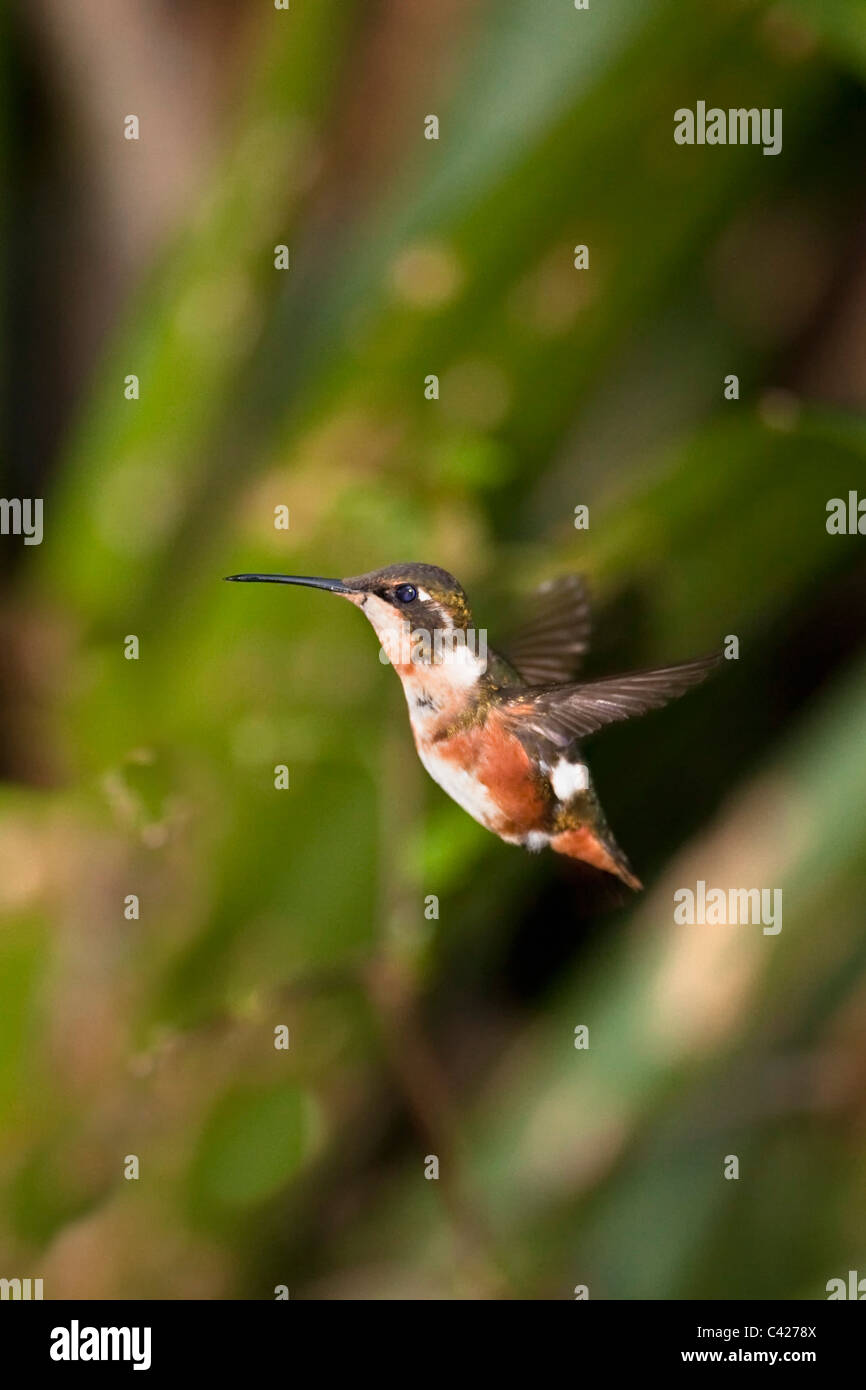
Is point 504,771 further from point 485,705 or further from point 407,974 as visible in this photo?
point 407,974

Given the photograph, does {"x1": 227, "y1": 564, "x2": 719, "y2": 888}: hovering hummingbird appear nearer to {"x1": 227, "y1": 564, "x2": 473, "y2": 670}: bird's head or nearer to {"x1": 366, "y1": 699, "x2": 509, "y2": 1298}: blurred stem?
{"x1": 227, "y1": 564, "x2": 473, "y2": 670}: bird's head

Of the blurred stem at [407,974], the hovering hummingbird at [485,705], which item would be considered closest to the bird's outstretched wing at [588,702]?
the hovering hummingbird at [485,705]

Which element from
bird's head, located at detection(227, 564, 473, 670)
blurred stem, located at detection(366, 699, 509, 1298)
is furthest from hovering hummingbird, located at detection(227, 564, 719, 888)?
blurred stem, located at detection(366, 699, 509, 1298)

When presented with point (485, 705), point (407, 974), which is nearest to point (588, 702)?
point (485, 705)

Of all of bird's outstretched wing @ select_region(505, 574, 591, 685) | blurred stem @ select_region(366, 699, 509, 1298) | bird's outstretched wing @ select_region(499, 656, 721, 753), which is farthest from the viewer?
blurred stem @ select_region(366, 699, 509, 1298)

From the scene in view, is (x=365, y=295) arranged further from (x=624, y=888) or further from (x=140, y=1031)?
(x=624, y=888)
